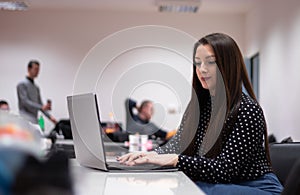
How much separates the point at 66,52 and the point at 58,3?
0.98 metres

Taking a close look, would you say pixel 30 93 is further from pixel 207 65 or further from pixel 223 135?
pixel 223 135

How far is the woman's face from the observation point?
1.78 m

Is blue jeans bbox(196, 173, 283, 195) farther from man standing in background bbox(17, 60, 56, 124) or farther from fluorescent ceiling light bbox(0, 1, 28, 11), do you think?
fluorescent ceiling light bbox(0, 1, 28, 11)

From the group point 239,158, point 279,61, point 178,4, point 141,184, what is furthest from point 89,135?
point 178,4

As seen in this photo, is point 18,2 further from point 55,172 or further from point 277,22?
point 55,172

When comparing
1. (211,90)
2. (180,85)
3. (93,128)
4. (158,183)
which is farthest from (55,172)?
(180,85)

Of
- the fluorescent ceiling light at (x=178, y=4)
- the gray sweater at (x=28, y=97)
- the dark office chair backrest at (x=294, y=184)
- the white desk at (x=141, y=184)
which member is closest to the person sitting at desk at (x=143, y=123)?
the gray sweater at (x=28, y=97)

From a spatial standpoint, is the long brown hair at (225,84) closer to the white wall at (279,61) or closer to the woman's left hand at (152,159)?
the woman's left hand at (152,159)

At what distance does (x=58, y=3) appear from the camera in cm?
737

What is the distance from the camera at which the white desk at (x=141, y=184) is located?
117 cm

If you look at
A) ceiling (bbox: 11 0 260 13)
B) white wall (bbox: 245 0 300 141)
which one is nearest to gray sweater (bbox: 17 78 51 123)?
ceiling (bbox: 11 0 260 13)

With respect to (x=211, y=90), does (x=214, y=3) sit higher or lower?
higher

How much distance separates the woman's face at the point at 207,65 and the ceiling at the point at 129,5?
5.32 metres

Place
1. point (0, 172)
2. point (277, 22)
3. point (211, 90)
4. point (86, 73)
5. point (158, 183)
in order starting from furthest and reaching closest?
point (86, 73) < point (277, 22) < point (211, 90) < point (158, 183) < point (0, 172)
